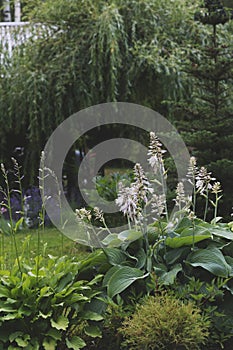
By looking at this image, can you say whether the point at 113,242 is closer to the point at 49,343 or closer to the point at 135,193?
the point at 135,193

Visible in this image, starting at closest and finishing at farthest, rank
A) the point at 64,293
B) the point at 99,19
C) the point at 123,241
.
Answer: the point at 64,293 < the point at 123,241 < the point at 99,19

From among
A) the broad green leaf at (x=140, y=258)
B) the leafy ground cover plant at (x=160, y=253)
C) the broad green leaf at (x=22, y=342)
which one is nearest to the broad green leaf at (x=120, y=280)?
the leafy ground cover plant at (x=160, y=253)

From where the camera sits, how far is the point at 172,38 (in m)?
7.41

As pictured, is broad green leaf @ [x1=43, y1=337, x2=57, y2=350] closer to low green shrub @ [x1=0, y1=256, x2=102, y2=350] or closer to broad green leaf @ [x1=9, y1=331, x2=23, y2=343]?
low green shrub @ [x1=0, y1=256, x2=102, y2=350]

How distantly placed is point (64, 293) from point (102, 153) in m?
5.12

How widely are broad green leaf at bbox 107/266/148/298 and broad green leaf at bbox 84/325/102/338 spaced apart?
0.57 feet

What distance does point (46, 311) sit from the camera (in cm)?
282

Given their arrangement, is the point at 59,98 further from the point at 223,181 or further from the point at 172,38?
the point at 223,181

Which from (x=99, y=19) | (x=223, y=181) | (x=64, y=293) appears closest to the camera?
(x=64, y=293)

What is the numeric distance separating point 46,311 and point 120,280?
391 millimetres

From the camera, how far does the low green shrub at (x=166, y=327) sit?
2582mm

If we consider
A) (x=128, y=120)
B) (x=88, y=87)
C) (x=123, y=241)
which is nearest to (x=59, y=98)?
(x=88, y=87)

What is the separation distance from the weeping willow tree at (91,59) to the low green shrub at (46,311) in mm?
4501

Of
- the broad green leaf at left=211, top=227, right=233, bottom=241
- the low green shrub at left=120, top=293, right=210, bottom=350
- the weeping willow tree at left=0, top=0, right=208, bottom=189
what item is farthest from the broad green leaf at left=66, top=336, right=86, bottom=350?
the weeping willow tree at left=0, top=0, right=208, bottom=189
